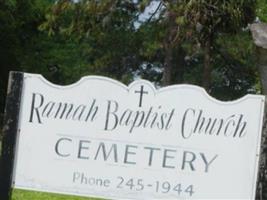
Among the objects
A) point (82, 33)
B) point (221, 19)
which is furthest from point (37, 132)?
point (82, 33)

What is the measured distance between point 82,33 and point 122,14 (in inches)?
45.8

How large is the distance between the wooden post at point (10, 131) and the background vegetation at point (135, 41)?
2.55 m

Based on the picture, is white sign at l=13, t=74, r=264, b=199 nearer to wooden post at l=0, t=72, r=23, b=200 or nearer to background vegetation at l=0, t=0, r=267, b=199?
wooden post at l=0, t=72, r=23, b=200

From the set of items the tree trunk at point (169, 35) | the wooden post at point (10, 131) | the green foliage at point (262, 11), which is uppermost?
the green foliage at point (262, 11)

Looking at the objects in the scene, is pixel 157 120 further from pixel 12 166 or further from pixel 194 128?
pixel 12 166

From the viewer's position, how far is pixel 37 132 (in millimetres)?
4098

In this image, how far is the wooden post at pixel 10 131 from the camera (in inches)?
161

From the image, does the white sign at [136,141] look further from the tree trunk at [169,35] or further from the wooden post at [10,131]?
the tree trunk at [169,35]

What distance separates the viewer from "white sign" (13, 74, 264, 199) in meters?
3.96

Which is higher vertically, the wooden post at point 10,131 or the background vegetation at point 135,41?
the background vegetation at point 135,41

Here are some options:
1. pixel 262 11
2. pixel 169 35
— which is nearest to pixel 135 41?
pixel 169 35

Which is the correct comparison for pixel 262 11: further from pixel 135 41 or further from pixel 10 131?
pixel 10 131

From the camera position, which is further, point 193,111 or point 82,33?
point 82,33

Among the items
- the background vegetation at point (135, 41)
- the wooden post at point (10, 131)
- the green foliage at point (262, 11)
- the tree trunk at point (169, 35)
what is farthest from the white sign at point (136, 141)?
the green foliage at point (262, 11)
